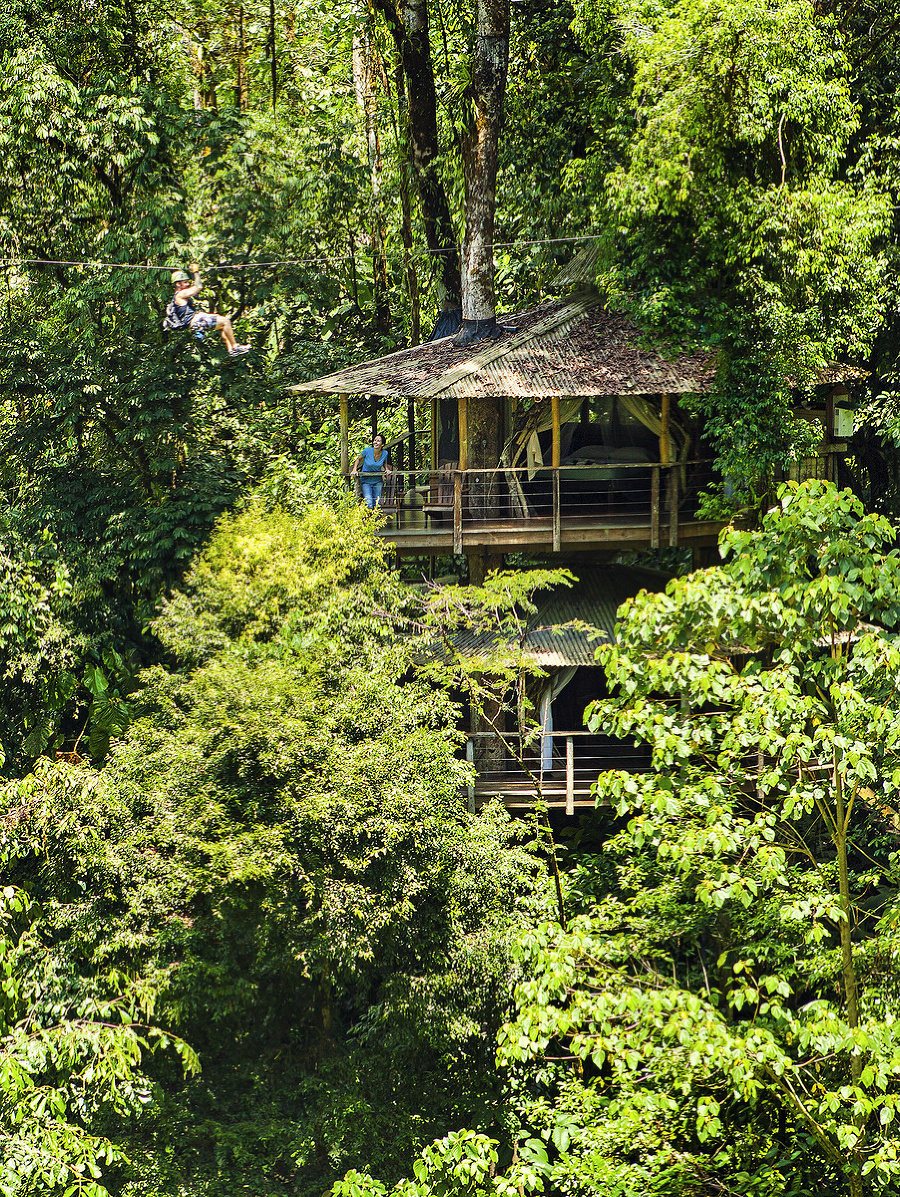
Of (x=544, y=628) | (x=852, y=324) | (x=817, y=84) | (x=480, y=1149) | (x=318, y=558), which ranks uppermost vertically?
(x=817, y=84)

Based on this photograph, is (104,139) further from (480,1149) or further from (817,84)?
(480,1149)

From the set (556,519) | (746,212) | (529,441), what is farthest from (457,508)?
(746,212)

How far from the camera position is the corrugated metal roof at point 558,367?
14703 millimetres

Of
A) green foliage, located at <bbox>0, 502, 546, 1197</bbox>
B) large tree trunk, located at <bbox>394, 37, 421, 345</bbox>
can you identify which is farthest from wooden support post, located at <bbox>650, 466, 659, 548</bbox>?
large tree trunk, located at <bbox>394, 37, 421, 345</bbox>

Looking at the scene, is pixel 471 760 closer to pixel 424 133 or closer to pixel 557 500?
pixel 557 500

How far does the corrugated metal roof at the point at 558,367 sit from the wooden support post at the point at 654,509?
41.3 inches

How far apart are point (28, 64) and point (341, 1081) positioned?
46.5 feet

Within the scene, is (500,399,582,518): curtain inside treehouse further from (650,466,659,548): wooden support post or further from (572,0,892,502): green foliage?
(572,0,892,502): green foliage

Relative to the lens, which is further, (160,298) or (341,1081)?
(160,298)

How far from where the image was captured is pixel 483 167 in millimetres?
16875

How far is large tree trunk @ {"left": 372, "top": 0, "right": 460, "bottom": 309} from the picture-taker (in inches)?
729

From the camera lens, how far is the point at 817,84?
13.7m

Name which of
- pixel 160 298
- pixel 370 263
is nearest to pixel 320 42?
pixel 370 263

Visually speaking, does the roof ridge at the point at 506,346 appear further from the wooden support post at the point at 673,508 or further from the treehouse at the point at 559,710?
the treehouse at the point at 559,710
